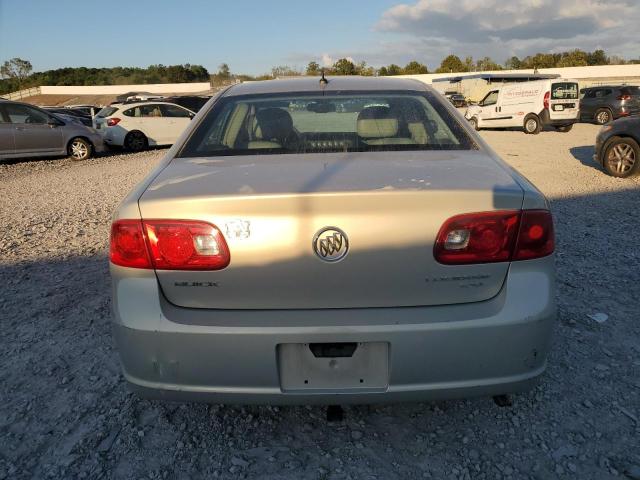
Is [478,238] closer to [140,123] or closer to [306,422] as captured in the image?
[306,422]

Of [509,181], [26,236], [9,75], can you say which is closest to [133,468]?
[509,181]

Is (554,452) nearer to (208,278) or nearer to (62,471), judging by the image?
(208,278)

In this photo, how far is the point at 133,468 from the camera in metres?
2.13

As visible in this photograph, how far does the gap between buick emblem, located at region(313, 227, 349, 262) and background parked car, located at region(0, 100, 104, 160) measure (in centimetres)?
1307

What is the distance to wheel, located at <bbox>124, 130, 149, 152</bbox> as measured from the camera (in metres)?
15.4

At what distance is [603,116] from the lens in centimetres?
2105

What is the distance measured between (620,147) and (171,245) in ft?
29.8

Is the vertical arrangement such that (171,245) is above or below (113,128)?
above

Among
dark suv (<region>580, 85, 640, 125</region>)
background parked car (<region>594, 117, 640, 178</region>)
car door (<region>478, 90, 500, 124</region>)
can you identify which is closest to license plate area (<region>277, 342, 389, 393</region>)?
background parked car (<region>594, 117, 640, 178</region>)

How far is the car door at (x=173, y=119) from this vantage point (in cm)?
1584

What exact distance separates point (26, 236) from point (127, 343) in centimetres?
485

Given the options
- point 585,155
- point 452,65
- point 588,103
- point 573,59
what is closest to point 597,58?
point 573,59

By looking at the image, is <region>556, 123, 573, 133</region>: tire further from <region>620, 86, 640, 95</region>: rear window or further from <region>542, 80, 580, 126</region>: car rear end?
<region>620, 86, 640, 95</region>: rear window

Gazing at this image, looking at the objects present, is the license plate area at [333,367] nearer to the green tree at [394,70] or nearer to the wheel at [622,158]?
the wheel at [622,158]
